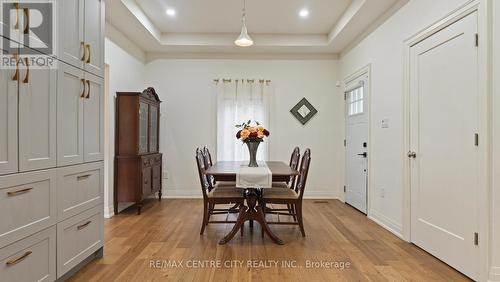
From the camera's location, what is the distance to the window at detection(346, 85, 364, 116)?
14.8ft

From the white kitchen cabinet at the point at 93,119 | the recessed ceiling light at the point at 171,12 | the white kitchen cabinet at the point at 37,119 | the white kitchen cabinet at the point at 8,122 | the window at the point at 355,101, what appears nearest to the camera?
the white kitchen cabinet at the point at 8,122

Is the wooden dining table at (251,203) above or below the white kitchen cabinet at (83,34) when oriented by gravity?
below

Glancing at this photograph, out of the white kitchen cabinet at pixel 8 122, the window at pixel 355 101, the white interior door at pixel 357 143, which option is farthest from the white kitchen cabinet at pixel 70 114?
the window at pixel 355 101

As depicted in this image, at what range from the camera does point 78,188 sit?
231cm

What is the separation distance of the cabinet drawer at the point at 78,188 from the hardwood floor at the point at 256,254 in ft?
1.77

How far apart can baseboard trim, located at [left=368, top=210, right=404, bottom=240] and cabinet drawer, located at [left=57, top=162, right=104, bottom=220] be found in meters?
3.11

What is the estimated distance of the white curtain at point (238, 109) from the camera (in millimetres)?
5434

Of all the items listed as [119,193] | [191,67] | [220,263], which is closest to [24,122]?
[220,263]

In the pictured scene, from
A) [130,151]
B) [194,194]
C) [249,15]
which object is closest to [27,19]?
[130,151]

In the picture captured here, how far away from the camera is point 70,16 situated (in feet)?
7.17

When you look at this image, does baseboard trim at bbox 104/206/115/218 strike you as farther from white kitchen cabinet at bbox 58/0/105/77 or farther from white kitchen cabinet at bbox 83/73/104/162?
white kitchen cabinet at bbox 58/0/105/77

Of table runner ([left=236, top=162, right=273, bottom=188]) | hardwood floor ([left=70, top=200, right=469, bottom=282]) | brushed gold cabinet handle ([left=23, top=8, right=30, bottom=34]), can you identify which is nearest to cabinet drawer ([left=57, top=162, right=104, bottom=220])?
hardwood floor ([left=70, top=200, right=469, bottom=282])

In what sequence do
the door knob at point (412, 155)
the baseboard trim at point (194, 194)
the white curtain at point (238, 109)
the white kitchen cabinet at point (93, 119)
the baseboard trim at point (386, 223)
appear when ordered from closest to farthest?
the white kitchen cabinet at point (93, 119), the door knob at point (412, 155), the baseboard trim at point (386, 223), the white curtain at point (238, 109), the baseboard trim at point (194, 194)

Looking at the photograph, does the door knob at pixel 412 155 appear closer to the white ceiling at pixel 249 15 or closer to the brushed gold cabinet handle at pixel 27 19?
the white ceiling at pixel 249 15
